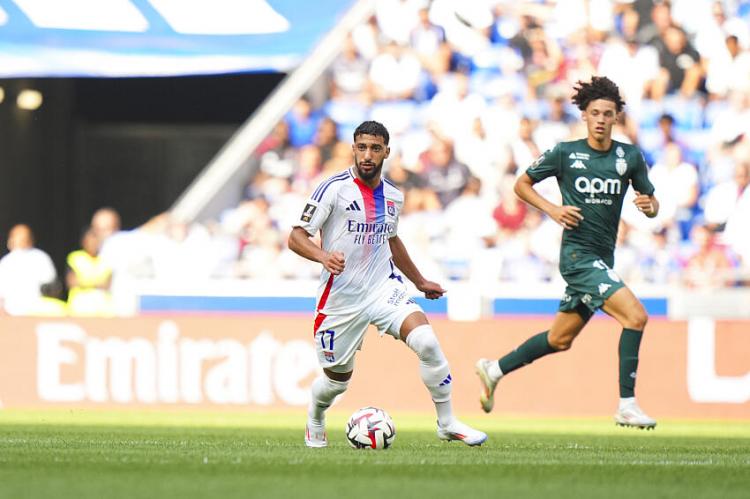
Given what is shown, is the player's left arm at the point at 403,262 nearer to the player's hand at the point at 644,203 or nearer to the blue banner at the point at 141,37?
the player's hand at the point at 644,203

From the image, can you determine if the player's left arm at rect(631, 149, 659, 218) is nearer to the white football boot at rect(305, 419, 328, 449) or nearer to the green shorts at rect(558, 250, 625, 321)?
the green shorts at rect(558, 250, 625, 321)

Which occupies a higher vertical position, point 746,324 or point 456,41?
point 456,41

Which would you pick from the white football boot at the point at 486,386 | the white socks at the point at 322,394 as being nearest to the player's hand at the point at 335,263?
the white socks at the point at 322,394

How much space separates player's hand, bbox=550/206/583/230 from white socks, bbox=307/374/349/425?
191 cm

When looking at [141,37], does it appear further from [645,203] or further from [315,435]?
[315,435]

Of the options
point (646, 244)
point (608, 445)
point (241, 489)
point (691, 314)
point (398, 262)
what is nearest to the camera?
point (241, 489)

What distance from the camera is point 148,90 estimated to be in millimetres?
22719

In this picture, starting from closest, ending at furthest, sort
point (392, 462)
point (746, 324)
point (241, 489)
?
1. point (241, 489)
2. point (392, 462)
3. point (746, 324)

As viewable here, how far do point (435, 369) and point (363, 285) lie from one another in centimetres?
66

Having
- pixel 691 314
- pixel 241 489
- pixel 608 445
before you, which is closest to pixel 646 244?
pixel 691 314

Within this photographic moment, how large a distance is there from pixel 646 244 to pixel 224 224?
5011mm

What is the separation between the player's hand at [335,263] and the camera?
817 cm

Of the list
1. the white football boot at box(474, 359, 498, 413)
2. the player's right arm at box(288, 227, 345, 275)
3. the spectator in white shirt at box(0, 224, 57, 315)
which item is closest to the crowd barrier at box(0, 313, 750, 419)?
the spectator in white shirt at box(0, 224, 57, 315)

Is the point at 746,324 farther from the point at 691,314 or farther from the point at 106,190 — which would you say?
the point at 106,190
